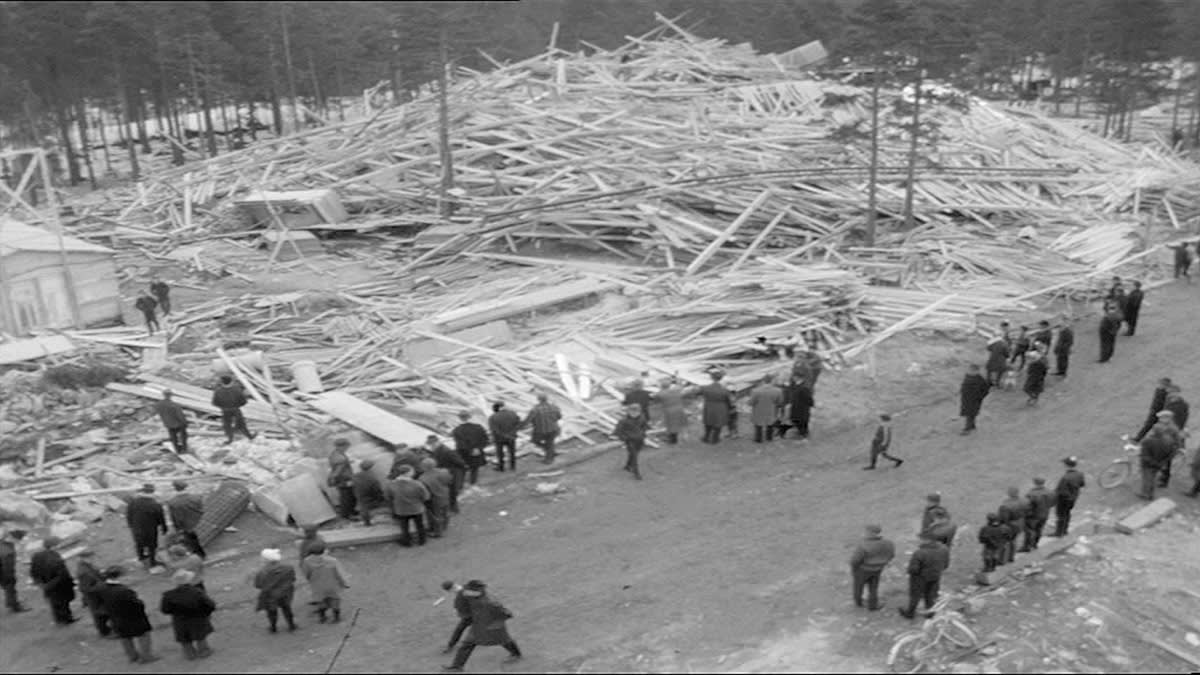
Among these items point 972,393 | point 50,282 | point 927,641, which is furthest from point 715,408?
point 50,282

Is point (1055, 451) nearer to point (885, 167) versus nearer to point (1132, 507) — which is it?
point (1132, 507)

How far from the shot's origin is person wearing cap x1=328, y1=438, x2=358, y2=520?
12328 millimetres

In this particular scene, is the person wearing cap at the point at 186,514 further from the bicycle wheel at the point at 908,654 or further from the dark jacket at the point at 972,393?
the dark jacket at the point at 972,393

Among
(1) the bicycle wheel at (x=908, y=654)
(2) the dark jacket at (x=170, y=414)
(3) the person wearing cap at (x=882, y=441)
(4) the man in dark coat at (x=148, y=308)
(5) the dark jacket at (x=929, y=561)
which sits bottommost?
(1) the bicycle wheel at (x=908, y=654)

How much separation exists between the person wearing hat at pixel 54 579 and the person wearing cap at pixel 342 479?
124 inches

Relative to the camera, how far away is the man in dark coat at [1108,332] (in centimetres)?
1711

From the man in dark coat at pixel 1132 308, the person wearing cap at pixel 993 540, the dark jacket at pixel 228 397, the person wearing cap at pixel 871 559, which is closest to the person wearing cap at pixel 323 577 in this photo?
the dark jacket at pixel 228 397

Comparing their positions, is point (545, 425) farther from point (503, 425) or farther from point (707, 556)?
point (707, 556)

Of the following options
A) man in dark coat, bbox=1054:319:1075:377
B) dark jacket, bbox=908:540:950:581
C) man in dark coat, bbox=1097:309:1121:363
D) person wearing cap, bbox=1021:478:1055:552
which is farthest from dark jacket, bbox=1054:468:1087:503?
man in dark coat, bbox=1097:309:1121:363

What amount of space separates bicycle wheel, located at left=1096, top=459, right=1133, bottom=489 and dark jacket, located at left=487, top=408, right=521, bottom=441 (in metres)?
7.98

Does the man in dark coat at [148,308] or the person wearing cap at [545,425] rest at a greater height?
the man in dark coat at [148,308]

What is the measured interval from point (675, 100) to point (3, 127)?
28288mm

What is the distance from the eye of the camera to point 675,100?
107 feet

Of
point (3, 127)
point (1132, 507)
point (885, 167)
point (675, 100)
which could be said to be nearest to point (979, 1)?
point (885, 167)
